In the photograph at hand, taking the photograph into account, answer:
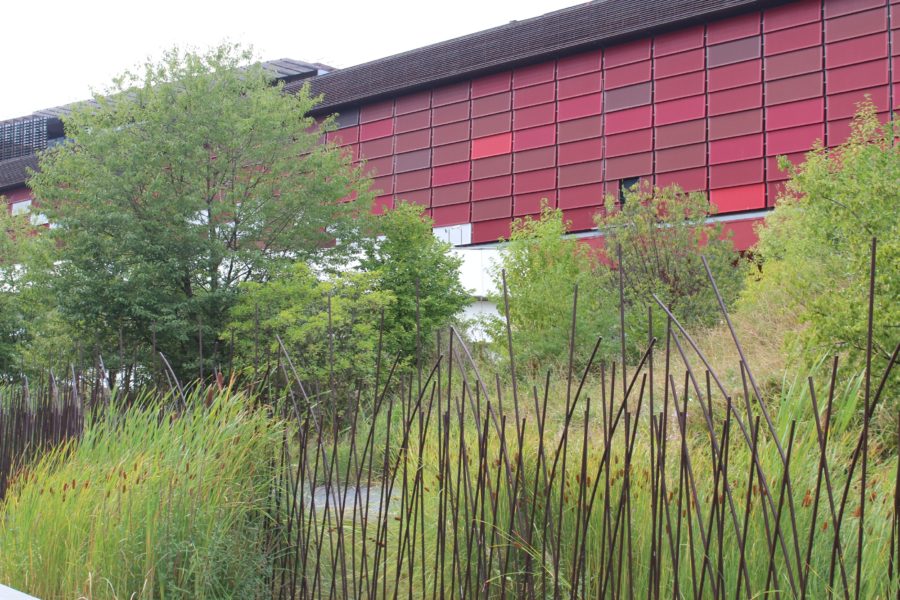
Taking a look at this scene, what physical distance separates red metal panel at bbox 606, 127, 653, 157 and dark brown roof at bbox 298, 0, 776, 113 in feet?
9.00

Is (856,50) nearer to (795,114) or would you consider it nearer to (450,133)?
(795,114)

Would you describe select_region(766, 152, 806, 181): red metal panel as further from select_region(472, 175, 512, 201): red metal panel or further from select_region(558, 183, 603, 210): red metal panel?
select_region(472, 175, 512, 201): red metal panel

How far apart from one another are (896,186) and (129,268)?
12.2 metres

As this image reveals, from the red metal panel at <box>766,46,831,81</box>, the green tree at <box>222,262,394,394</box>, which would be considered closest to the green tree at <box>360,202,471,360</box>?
the green tree at <box>222,262,394,394</box>

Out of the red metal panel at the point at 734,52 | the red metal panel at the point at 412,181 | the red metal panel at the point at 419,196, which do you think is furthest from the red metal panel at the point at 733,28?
the red metal panel at the point at 419,196

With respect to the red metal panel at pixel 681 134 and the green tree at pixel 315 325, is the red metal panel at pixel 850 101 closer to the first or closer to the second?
the red metal panel at pixel 681 134

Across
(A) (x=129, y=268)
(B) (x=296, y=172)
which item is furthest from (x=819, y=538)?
(B) (x=296, y=172)

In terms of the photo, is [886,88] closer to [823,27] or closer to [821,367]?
[823,27]

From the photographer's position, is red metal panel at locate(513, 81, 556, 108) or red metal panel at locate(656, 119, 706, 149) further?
red metal panel at locate(513, 81, 556, 108)

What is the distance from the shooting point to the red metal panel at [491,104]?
27.8 meters

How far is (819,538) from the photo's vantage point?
10.1 feet

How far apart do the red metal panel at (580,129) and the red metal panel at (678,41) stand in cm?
255

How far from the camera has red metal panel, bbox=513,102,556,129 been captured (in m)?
27.1

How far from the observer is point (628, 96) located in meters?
25.7
